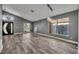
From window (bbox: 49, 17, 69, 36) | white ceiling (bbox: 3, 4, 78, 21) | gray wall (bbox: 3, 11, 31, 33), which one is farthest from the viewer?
gray wall (bbox: 3, 11, 31, 33)

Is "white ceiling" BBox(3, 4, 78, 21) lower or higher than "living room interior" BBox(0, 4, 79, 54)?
higher

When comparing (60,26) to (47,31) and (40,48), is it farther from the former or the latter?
(40,48)

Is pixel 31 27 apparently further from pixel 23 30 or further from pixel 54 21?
pixel 54 21

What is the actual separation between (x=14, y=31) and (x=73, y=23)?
11.4m

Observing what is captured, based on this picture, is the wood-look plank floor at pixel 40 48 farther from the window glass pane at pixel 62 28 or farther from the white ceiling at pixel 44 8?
the white ceiling at pixel 44 8

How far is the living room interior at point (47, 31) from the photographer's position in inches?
189

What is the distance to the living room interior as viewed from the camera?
4809 millimetres

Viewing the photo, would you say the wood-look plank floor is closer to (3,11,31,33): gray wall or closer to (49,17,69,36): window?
(49,17,69,36): window

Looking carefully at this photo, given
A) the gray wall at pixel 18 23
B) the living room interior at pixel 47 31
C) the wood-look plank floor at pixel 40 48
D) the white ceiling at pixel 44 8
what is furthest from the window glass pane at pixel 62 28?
the gray wall at pixel 18 23

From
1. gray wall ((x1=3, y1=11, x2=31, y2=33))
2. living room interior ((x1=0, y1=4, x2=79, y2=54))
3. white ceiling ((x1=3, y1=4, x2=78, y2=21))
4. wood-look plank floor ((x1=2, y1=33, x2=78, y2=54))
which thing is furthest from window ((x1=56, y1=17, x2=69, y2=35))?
gray wall ((x1=3, y1=11, x2=31, y2=33))

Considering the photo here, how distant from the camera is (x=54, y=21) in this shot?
9438 mm

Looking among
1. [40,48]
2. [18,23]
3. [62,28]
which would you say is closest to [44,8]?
[62,28]

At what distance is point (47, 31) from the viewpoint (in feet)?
35.7
